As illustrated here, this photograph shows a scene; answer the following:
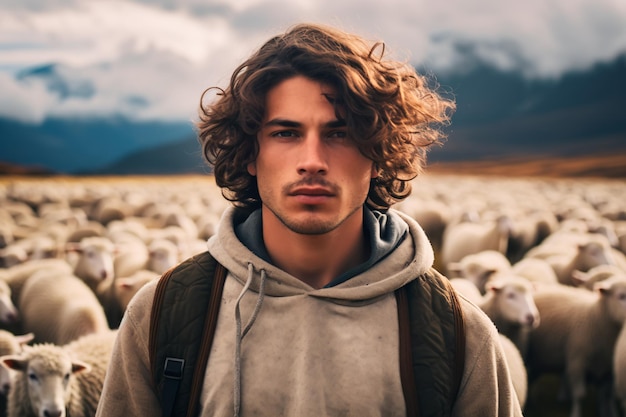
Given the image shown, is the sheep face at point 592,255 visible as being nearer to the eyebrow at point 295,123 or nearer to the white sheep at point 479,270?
the white sheep at point 479,270

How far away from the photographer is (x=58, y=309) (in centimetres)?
604

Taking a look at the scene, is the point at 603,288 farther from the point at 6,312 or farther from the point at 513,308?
the point at 6,312

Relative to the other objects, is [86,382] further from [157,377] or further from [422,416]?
[422,416]

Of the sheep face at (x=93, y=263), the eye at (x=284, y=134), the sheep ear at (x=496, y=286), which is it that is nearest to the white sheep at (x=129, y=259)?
the sheep face at (x=93, y=263)

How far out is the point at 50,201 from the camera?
20906mm

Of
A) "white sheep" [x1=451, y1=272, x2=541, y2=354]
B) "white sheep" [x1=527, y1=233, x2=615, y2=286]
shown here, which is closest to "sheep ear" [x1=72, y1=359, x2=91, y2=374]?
"white sheep" [x1=451, y1=272, x2=541, y2=354]

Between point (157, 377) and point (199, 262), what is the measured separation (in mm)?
372

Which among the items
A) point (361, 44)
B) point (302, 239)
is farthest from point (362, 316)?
point (361, 44)

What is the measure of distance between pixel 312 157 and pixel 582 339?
4.74 meters

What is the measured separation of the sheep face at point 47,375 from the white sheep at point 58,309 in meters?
1.56

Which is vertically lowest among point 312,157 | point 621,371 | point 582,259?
point 621,371

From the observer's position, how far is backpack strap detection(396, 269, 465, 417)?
1596 millimetres

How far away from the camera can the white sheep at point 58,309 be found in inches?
221

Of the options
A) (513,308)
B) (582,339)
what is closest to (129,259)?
(513,308)
